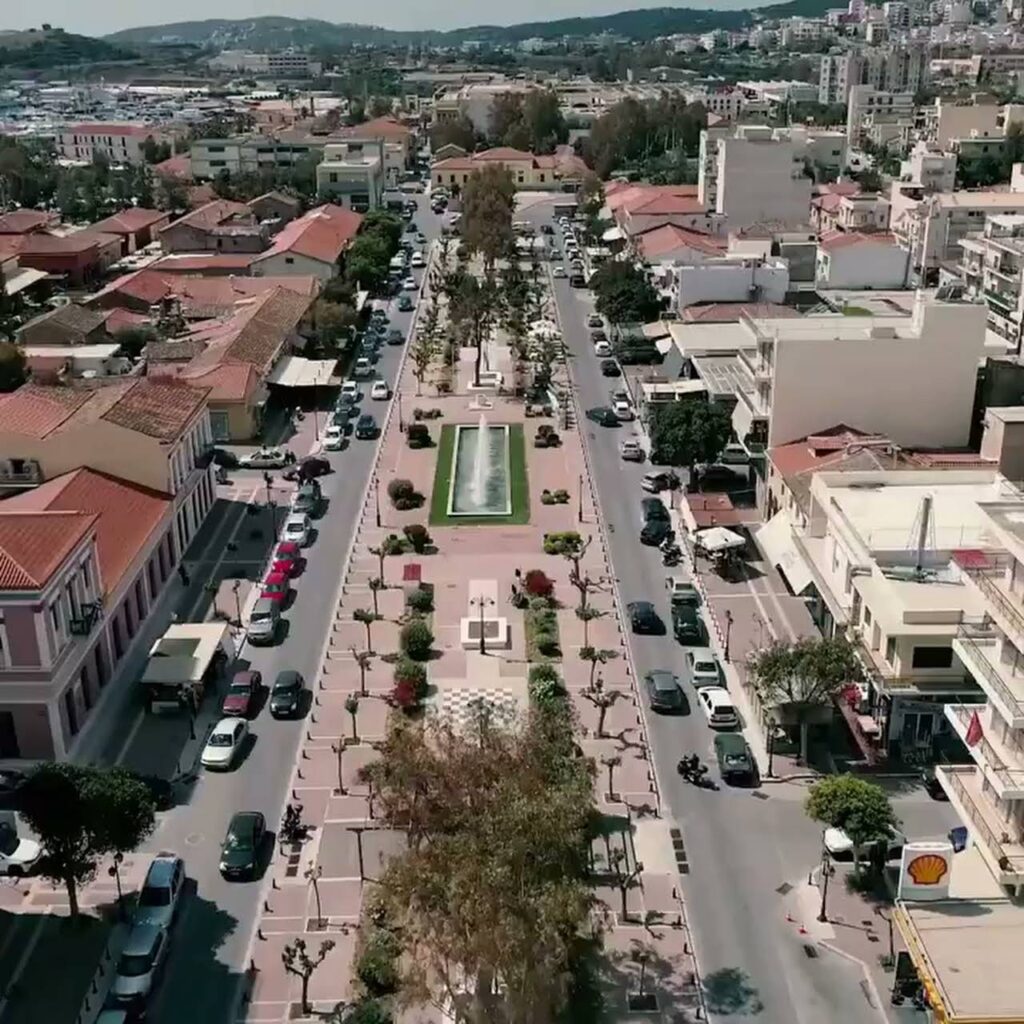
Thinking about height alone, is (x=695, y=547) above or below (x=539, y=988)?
below

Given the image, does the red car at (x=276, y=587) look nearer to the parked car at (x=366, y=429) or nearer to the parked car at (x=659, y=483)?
the parked car at (x=659, y=483)

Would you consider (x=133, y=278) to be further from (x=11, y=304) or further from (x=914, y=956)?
(x=914, y=956)

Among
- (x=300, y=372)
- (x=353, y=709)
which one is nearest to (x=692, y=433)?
(x=353, y=709)

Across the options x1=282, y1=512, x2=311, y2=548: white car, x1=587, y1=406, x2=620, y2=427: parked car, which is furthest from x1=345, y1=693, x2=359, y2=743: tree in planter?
x1=587, y1=406, x2=620, y2=427: parked car

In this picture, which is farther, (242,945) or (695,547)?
(695,547)

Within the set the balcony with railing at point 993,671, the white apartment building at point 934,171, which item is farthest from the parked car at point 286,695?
the white apartment building at point 934,171

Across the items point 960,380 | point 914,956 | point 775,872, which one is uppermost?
point 960,380

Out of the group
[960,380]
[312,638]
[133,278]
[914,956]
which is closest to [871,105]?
[133,278]
